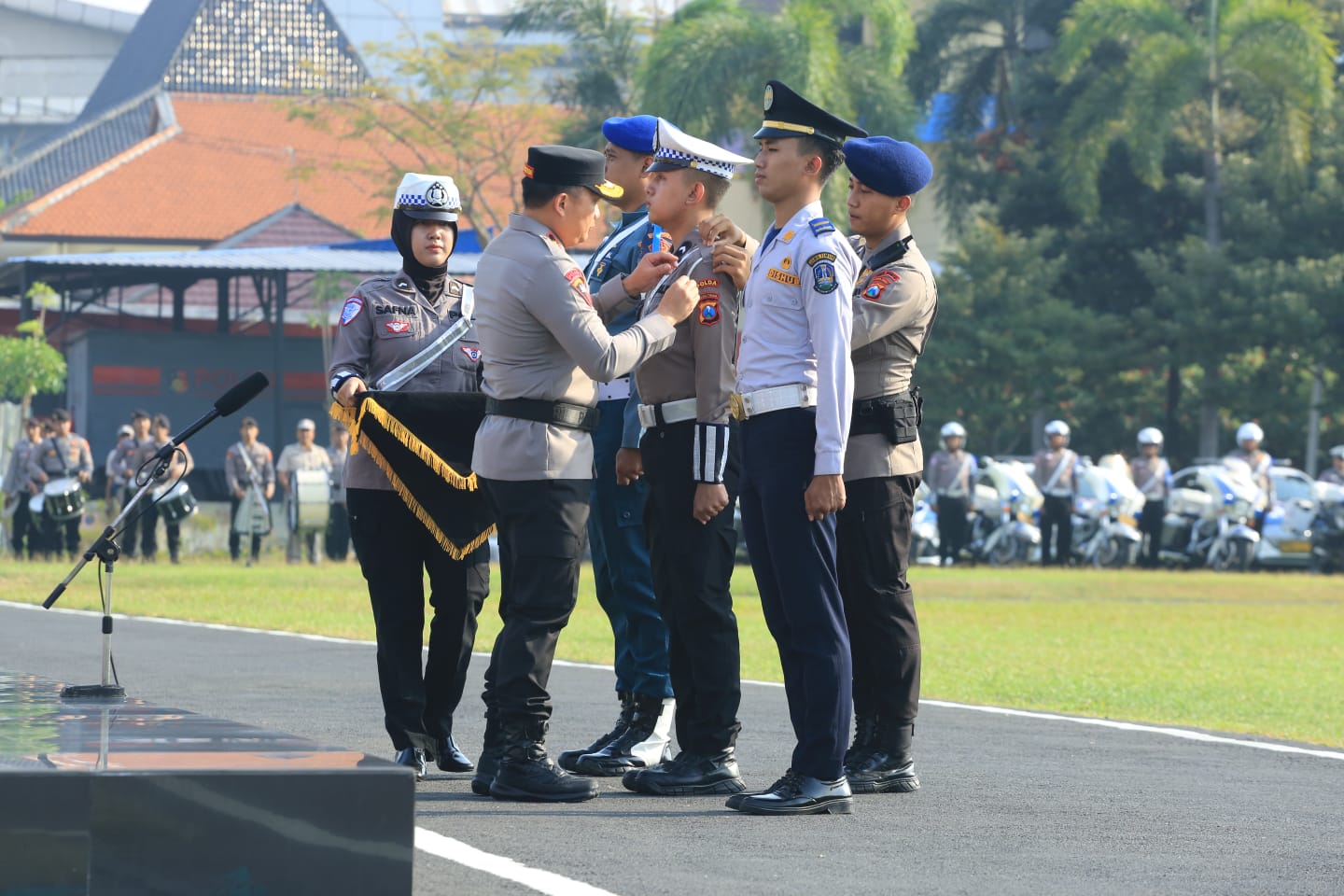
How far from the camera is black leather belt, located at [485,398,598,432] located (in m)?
6.93

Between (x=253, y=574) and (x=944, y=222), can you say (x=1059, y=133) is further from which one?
(x=253, y=574)

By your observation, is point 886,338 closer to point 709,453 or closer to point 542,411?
point 709,453

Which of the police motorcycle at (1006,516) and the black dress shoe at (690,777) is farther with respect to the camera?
the police motorcycle at (1006,516)

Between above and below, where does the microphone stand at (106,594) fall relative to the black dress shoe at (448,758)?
above

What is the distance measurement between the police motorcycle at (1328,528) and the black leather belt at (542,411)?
25.8m

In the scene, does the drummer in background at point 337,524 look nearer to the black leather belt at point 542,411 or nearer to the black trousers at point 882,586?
the black trousers at point 882,586

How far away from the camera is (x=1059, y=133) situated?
43.7 m

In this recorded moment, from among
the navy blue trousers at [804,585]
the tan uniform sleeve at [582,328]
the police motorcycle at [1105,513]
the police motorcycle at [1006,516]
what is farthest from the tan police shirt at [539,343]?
the police motorcycle at [1105,513]

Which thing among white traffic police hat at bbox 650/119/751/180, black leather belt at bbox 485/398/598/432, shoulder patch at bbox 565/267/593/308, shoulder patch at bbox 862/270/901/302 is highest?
white traffic police hat at bbox 650/119/751/180

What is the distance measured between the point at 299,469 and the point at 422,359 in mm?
19483

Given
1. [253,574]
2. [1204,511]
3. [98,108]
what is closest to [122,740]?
[253,574]

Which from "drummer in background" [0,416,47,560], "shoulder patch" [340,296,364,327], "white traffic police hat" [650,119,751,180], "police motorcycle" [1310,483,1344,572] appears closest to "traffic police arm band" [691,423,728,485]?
"white traffic police hat" [650,119,751,180]

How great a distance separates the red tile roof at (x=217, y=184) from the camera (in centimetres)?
5944

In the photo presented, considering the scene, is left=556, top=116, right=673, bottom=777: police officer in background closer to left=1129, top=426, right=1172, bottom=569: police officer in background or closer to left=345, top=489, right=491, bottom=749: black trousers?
left=345, top=489, right=491, bottom=749: black trousers
